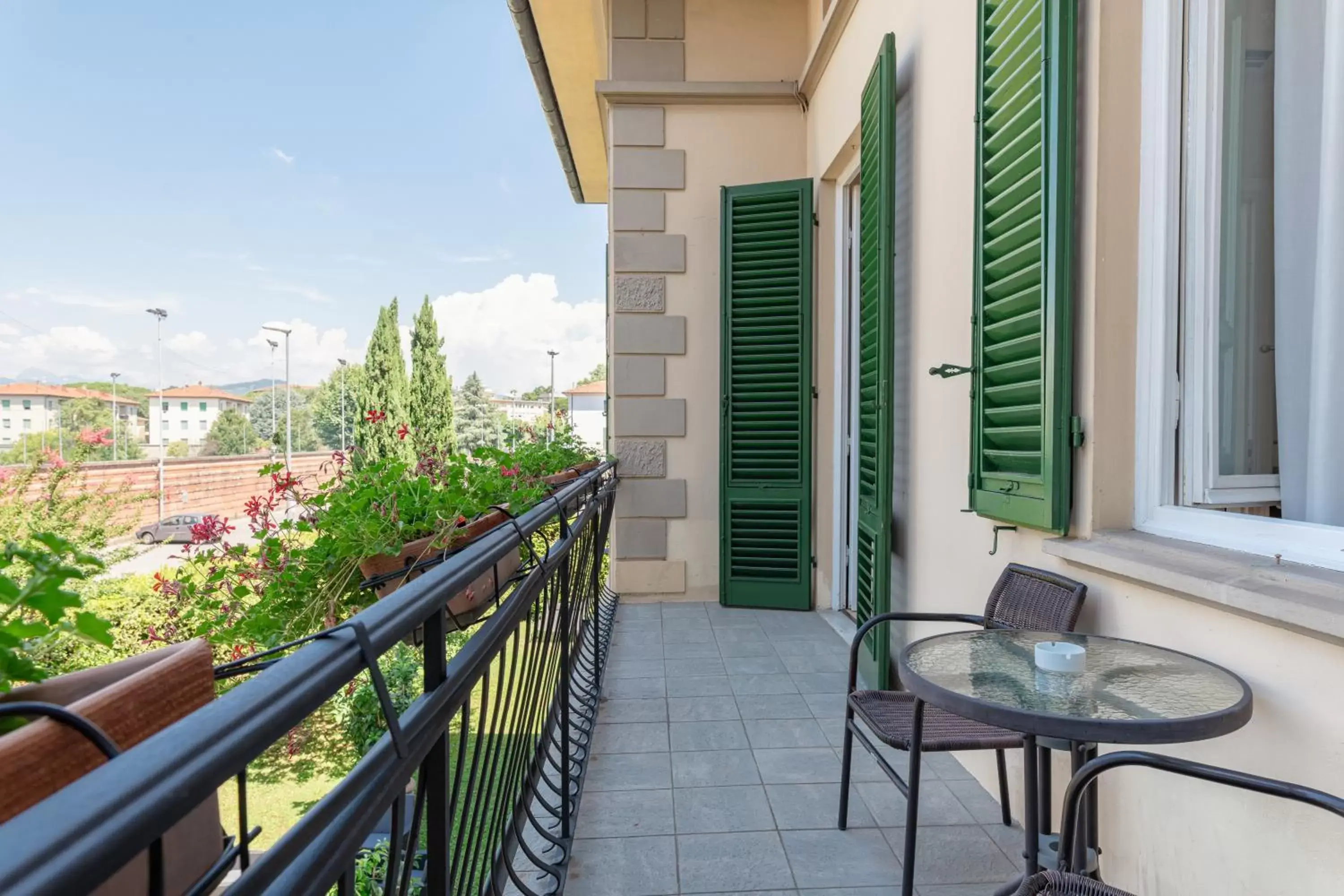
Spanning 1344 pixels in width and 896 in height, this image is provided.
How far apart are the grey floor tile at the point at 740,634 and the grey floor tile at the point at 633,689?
28.6 inches

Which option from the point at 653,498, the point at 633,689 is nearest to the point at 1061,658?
the point at 633,689

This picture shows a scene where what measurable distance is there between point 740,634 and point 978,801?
195 centimetres

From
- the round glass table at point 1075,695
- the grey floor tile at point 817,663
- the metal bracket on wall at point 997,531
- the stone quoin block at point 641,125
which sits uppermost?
the stone quoin block at point 641,125

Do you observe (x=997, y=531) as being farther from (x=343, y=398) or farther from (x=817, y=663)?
(x=343, y=398)

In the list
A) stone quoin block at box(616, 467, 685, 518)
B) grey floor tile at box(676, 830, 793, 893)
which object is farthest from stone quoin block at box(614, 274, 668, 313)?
grey floor tile at box(676, 830, 793, 893)

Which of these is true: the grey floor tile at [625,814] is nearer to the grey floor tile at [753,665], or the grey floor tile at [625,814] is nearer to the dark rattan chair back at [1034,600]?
the dark rattan chair back at [1034,600]

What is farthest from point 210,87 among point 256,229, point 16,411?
point 16,411

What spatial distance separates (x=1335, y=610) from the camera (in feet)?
3.59

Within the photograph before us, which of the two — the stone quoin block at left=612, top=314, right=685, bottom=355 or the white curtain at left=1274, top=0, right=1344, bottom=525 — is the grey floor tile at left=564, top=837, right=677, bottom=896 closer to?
the white curtain at left=1274, top=0, right=1344, bottom=525

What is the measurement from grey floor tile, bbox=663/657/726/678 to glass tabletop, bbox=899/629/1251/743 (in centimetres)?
192

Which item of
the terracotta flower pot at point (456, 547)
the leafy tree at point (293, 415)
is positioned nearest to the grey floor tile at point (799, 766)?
the terracotta flower pot at point (456, 547)

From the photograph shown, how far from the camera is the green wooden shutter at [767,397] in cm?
458

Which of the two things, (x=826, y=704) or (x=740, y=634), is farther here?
(x=740, y=634)

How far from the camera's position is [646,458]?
16.1 ft
